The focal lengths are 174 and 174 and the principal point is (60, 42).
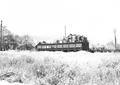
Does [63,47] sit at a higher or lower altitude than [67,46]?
lower

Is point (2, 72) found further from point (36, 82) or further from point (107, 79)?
point (107, 79)

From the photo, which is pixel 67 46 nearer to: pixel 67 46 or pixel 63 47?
pixel 67 46

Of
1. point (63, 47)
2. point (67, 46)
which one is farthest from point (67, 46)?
point (63, 47)

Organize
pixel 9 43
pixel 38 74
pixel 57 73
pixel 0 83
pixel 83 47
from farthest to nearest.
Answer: pixel 9 43 → pixel 83 47 → pixel 38 74 → pixel 57 73 → pixel 0 83

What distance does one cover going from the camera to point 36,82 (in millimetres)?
6434

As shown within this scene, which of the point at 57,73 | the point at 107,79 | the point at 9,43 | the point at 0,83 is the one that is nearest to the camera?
the point at 0,83

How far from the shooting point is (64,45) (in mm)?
46250

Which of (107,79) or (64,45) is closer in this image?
(107,79)

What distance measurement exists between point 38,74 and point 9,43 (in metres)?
59.3

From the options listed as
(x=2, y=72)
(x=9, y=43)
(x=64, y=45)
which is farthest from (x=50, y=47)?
(x=2, y=72)

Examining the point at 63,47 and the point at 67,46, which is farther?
the point at 63,47

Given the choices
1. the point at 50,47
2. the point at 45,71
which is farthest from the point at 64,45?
the point at 45,71

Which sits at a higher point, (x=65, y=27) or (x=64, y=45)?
(x=65, y=27)

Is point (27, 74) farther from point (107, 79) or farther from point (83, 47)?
point (83, 47)
